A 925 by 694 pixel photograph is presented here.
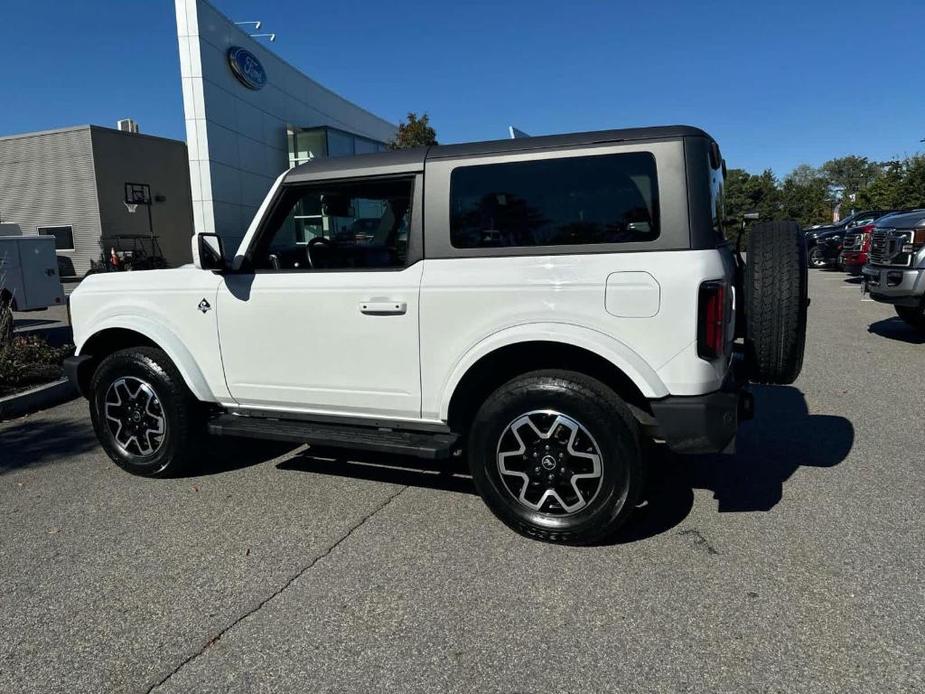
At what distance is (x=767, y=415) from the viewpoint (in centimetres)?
556

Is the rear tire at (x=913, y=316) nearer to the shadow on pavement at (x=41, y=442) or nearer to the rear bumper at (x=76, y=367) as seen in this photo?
the rear bumper at (x=76, y=367)

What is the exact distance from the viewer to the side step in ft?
11.5

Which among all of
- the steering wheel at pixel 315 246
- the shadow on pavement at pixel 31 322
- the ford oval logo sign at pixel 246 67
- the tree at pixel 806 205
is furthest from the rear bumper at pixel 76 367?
the tree at pixel 806 205

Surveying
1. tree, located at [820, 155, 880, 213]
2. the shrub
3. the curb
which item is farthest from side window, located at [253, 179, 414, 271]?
tree, located at [820, 155, 880, 213]

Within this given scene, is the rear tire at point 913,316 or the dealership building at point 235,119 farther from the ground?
the dealership building at point 235,119

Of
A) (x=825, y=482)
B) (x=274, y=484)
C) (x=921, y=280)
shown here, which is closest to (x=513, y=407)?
(x=274, y=484)

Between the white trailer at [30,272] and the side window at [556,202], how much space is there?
37.5ft

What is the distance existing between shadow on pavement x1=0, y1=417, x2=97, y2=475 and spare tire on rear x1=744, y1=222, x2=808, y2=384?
485cm

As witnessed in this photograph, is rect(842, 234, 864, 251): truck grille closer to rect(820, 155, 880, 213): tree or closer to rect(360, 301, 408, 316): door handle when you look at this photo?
rect(360, 301, 408, 316): door handle

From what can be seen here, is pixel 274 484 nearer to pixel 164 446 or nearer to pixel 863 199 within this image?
pixel 164 446

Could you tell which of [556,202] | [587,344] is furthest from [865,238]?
[587,344]

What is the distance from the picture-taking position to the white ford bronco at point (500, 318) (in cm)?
307

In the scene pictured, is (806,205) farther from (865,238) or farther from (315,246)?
(315,246)

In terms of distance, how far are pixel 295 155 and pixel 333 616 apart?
1045 inches
